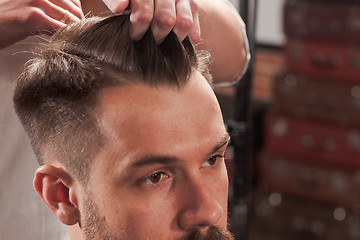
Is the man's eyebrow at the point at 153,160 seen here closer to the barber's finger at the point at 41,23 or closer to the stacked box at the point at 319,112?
the barber's finger at the point at 41,23

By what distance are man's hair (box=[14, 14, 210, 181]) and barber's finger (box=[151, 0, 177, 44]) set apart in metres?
0.01

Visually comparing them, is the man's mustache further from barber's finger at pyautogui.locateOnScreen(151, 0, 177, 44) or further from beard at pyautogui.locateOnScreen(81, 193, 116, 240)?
barber's finger at pyautogui.locateOnScreen(151, 0, 177, 44)

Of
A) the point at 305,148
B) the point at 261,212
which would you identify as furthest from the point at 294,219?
the point at 305,148

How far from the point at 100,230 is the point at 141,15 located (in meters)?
0.25

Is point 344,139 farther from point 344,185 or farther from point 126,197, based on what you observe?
point 126,197

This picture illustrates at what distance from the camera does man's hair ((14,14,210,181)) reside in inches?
24.7

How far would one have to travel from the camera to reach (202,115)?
642 millimetres

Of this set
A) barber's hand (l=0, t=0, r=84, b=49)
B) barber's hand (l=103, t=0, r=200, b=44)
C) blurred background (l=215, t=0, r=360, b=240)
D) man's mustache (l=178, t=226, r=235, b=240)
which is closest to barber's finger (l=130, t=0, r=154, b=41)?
barber's hand (l=103, t=0, r=200, b=44)

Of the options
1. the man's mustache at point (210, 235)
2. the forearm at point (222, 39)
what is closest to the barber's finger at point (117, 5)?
the forearm at point (222, 39)

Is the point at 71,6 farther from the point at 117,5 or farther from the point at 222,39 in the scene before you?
the point at 222,39

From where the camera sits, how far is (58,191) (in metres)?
0.68

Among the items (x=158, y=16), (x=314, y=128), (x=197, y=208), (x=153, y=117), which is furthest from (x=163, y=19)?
(x=314, y=128)

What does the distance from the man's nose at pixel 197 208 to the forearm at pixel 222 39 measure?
0.21 m

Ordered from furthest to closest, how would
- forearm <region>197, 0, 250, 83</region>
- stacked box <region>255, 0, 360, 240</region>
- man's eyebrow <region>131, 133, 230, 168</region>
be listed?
stacked box <region>255, 0, 360, 240</region>, forearm <region>197, 0, 250, 83</region>, man's eyebrow <region>131, 133, 230, 168</region>
